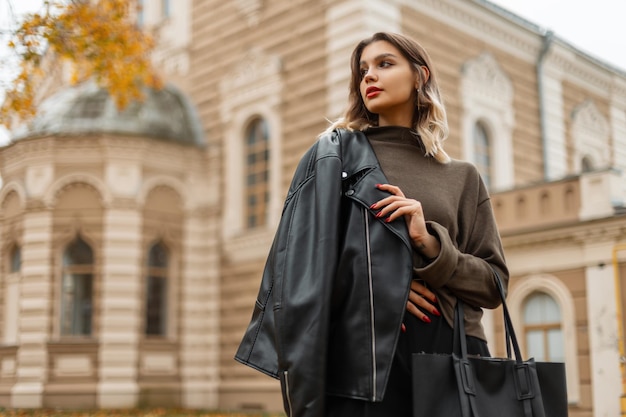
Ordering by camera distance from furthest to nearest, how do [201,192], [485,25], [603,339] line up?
1. [485,25]
2. [201,192]
3. [603,339]

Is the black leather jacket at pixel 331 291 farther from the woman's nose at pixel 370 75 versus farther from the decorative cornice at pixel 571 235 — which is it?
the decorative cornice at pixel 571 235

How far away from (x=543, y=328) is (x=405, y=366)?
1041cm

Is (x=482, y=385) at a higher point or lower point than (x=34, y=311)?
lower

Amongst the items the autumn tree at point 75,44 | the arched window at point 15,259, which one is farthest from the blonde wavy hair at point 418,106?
the arched window at point 15,259

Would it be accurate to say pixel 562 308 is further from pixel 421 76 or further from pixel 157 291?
pixel 421 76

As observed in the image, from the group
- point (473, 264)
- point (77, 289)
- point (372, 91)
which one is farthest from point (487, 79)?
point (473, 264)

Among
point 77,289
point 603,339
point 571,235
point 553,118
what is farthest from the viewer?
point 553,118

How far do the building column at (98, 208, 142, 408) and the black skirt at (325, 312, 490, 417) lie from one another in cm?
1539

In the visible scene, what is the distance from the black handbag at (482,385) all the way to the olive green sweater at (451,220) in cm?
8

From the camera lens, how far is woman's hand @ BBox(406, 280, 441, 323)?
2.63 metres

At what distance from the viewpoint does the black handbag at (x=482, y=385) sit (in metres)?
2.43

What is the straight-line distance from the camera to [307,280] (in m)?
2.52

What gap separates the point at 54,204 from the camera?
17891 mm

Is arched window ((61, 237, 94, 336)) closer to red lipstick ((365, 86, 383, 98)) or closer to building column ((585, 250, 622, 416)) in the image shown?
building column ((585, 250, 622, 416))
